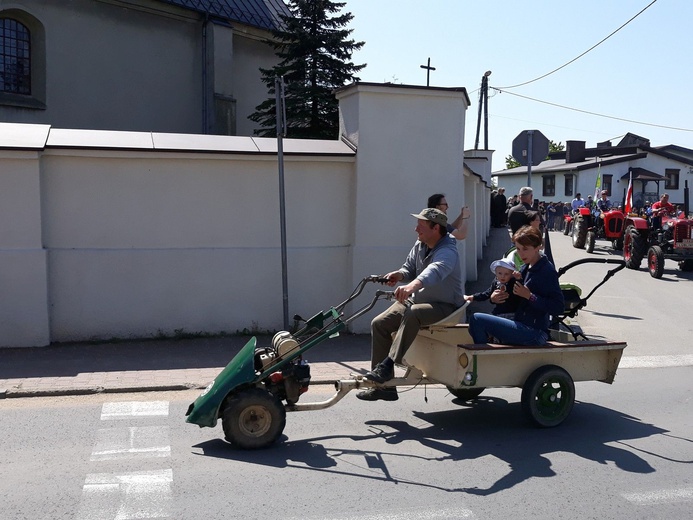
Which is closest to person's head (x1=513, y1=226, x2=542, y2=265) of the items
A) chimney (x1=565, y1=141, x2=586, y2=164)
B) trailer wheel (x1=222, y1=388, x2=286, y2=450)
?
trailer wheel (x1=222, y1=388, x2=286, y2=450)

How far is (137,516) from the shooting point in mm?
4898

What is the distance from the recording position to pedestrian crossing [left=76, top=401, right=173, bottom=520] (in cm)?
499

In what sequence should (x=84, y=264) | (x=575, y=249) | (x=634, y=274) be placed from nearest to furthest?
(x=84, y=264) → (x=634, y=274) → (x=575, y=249)

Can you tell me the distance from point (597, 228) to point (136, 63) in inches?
604

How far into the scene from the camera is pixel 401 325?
6836mm

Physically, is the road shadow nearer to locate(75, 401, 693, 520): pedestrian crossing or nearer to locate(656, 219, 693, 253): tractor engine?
locate(75, 401, 693, 520): pedestrian crossing

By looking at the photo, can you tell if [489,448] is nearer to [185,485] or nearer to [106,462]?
[185,485]

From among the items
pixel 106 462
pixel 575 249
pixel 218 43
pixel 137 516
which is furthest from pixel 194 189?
pixel 575 249

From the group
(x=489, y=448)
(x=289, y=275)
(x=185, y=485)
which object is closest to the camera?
(x=185, y=485)

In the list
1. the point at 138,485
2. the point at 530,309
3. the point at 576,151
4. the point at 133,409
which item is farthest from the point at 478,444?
the point at 576,151

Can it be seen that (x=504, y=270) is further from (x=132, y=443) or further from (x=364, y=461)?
(x=132, y=443)

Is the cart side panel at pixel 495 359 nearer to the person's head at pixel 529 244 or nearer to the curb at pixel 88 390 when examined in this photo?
the person's head at pixel 529 244

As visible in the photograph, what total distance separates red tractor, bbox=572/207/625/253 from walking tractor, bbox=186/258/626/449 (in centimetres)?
1790

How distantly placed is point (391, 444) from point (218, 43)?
20.8 metres
